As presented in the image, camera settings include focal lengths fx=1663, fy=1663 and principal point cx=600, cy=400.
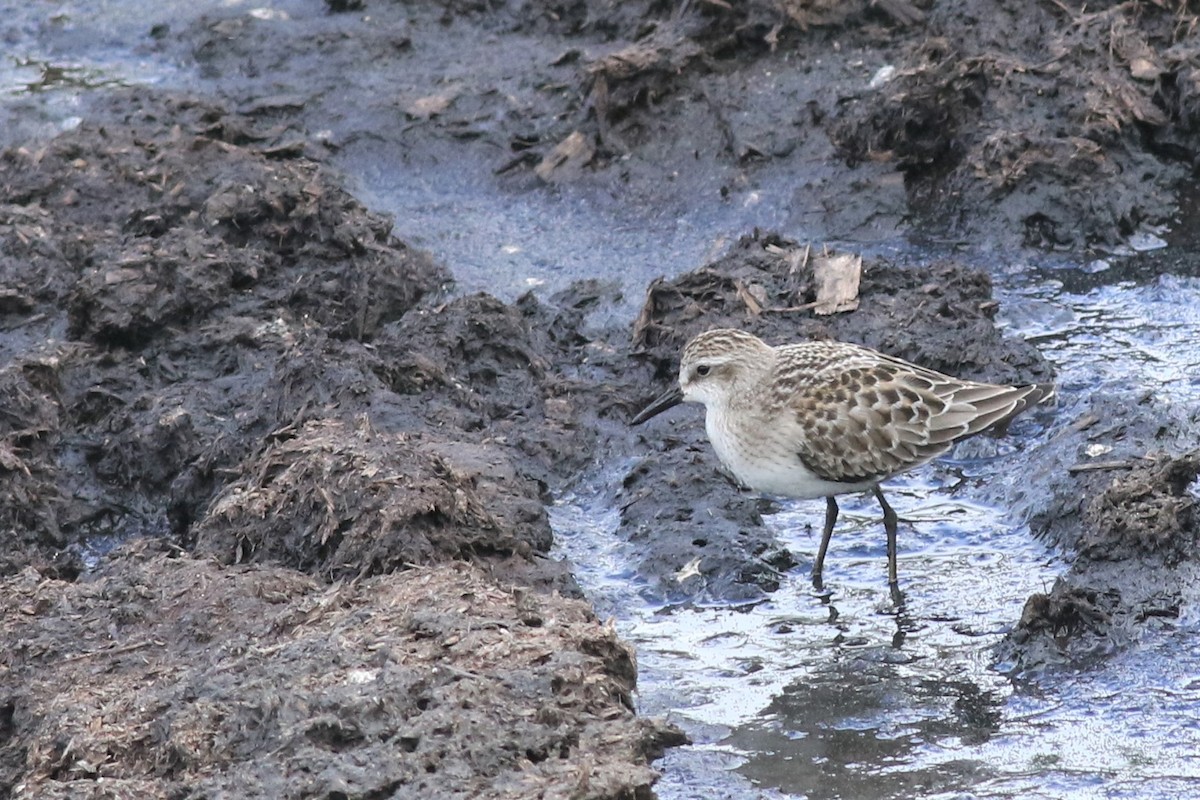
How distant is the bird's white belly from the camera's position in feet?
25.1

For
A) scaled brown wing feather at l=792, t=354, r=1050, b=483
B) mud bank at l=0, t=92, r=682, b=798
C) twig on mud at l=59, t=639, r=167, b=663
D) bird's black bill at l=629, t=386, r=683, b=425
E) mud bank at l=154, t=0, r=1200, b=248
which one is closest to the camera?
mud bank at l=0, t=92, r=682, b=798

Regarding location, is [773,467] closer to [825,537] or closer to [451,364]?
[825,537]

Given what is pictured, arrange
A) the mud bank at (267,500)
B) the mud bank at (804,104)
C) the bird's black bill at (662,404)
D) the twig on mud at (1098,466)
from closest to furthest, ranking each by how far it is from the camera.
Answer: the mud bank at (267,500) < the twig on mud at (1098,466) < the bird's black bill at (662,404) < the mud bank at (804,104)

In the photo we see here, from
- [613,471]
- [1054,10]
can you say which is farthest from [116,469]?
[1054,10]

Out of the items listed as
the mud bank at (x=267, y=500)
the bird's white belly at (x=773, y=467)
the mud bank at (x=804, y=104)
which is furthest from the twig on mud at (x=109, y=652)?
the mud bank at (x=804, y=104)

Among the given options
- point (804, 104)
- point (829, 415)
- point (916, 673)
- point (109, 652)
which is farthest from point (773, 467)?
point (804, 104)

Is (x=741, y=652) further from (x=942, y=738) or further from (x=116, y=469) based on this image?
(x=116, y=469)

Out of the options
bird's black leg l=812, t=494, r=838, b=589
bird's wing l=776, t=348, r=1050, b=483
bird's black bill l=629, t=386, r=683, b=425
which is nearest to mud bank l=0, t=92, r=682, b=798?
bird's black bill l=629, t=386, r=683, b=425

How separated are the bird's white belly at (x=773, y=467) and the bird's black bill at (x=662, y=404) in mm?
521

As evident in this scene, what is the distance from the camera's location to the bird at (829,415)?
7.64m

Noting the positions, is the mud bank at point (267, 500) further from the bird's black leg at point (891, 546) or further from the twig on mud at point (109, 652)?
the bird's black leg at point (891, 546)

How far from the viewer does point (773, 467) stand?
7676mm

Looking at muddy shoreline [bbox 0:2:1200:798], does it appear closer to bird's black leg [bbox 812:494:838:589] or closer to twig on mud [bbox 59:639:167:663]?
twig on mud [bbox 59:639:167:663]

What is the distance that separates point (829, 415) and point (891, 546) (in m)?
0.66
